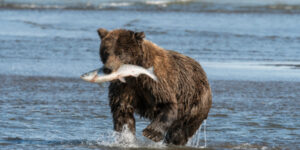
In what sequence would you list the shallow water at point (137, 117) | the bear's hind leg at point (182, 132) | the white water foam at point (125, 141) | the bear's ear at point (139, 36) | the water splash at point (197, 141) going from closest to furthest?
1. the bear's ear at point (139, 36)
2. the white water foam at point (125, 141)
3. the bear's hind leg at point (182, 132)
4. the water splash at point (197, 141)
5. the shallow water at point (137, 117)

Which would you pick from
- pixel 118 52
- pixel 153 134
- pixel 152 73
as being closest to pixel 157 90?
pixel 152 73

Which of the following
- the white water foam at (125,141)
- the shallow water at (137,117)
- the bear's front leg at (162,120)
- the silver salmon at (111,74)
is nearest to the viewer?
the silver salmon at (111,74)

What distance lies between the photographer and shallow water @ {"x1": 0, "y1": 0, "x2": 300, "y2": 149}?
691 cm

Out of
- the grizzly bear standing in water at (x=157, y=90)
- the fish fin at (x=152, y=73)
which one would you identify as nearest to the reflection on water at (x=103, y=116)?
the grizzly bear standing in water at (x=157, y=90)

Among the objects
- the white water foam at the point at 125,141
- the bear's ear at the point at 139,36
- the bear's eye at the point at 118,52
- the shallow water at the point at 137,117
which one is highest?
the bear's ear at the point at 139,36

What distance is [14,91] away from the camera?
9781 mm

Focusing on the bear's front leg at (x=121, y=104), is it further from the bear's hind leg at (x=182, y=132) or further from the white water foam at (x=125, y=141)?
the bear's hind leg at (x=182, y=132)

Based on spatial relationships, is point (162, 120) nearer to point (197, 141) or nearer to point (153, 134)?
point (153, 134)

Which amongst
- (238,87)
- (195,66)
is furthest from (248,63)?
(195,66)

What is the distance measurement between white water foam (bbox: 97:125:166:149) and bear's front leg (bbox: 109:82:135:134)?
0.06 meters

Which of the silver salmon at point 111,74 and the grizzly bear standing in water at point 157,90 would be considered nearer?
the silver salmon at point 111,74

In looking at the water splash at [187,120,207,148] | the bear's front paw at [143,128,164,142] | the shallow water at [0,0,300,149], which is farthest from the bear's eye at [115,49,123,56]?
the water splash at [187,120,207,148]

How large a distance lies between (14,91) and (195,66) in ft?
14.0

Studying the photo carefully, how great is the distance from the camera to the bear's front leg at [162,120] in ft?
19.2
